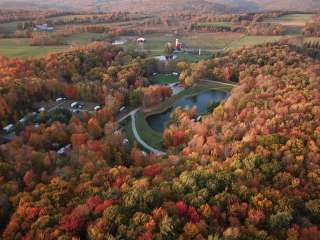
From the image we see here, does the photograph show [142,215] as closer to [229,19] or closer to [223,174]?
[223,174]

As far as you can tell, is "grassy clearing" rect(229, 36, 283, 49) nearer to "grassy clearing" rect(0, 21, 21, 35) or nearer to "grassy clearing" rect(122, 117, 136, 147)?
"grassy clearing" rect(122, 117, 136, 147)

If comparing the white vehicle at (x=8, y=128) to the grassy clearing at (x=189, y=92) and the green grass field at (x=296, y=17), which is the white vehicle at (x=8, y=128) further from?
the green grass field at (x=296, y=17)

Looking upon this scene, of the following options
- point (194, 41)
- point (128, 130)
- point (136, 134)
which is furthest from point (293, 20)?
point (136, 134)

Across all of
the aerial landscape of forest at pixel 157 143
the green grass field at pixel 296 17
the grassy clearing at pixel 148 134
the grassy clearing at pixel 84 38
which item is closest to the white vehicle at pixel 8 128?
the aerial landscape of forest at pixel 157 143

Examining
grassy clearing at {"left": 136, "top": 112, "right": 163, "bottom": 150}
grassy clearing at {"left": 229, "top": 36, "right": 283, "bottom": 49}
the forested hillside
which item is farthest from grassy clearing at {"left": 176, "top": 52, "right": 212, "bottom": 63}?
the forested hillside

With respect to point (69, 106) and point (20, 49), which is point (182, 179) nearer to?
point (69, 106)

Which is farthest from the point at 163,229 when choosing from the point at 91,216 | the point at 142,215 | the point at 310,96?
the point at 310,96
